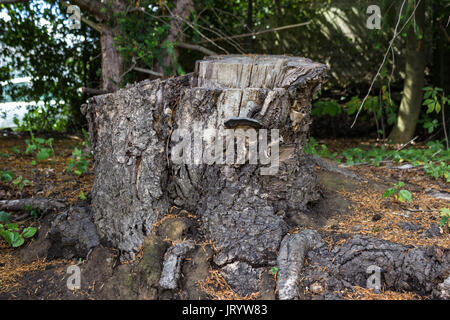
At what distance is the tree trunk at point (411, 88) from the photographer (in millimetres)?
5918

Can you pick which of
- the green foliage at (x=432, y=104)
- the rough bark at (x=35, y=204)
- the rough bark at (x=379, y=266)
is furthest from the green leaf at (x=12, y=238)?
the green foliage at (x=432, y=104)

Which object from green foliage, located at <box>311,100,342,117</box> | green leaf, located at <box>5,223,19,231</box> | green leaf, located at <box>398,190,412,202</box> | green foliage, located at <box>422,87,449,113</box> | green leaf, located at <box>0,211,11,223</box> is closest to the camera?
green leaf, located at <box>398,190,412,202</box>

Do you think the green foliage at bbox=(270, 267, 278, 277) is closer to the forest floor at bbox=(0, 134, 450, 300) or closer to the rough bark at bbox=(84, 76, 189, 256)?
the forest floor at bbox=(0, 134, 450, 300)

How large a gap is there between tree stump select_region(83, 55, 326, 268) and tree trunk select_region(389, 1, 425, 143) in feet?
13.1

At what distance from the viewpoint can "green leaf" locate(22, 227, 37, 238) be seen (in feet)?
9.30

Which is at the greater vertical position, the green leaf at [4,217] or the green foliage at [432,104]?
the green foliage at [432,104]

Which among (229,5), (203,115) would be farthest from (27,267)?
(229,5)

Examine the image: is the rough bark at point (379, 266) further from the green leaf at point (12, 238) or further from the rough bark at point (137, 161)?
the green leaf at point (12, 238)

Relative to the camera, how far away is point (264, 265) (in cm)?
234

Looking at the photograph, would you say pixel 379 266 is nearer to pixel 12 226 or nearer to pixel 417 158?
pixel 12 226

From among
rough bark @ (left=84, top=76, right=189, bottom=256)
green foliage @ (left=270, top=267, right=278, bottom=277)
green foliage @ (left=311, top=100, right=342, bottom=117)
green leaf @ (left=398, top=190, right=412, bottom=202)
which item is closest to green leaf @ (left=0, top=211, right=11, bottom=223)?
rough bark @ (left=84, top=76, right=189, bottom=256)
